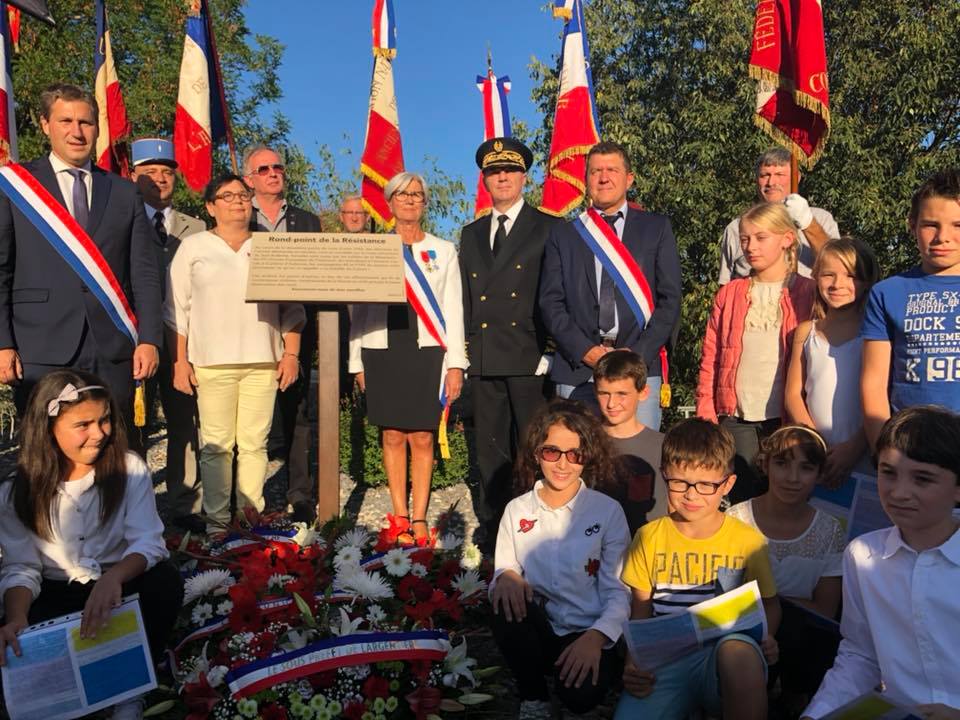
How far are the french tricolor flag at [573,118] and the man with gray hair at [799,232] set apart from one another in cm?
181

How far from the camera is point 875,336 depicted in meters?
3.00

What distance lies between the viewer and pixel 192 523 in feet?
16.3

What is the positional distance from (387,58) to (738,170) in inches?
246

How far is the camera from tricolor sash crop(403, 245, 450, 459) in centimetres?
452

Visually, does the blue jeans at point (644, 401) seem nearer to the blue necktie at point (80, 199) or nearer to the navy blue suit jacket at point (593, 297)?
the navy blue suit jacket at point (593, 297)

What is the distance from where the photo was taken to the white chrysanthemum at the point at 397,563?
133 inches

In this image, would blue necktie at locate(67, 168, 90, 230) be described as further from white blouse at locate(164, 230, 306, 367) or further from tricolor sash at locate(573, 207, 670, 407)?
tricolor sash at locate(573, 207, 670, 407)

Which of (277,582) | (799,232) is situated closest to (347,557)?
(277,582)

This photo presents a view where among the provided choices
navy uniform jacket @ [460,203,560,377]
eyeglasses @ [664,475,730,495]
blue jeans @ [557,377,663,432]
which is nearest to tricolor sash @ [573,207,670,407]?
blue jeans @ [557,377,663,432]

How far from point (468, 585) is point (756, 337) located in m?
1.72

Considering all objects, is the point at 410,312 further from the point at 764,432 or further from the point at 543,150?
the point at 543,150

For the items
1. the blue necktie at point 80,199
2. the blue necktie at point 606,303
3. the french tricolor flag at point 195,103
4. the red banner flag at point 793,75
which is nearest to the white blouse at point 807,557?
the blue necktie at point 606,303

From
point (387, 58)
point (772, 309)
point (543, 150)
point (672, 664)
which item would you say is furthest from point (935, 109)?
point (672, 664)

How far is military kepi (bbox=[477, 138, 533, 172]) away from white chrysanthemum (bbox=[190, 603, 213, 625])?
9.00 ft
